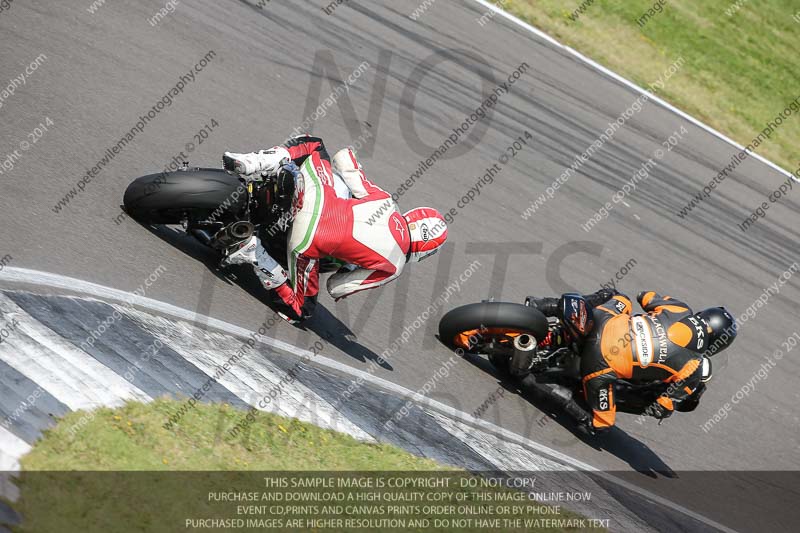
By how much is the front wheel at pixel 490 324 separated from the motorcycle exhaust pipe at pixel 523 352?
0.33 feet

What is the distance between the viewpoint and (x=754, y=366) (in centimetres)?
1107

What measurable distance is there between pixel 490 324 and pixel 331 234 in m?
1.88

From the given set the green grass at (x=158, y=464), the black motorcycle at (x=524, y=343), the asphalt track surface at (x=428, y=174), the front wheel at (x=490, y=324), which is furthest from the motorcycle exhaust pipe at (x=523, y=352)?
the green grass at (x=158, y=464)

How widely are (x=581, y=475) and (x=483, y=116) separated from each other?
19.2 feet

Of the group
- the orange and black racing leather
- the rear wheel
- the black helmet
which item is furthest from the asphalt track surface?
the black helmet

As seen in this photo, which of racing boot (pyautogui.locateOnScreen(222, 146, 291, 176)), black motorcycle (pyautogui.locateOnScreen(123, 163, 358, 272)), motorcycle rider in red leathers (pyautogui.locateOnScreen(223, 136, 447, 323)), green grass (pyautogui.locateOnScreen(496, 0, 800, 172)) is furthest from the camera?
green grass (pyautogui.locateOnScreen(496, 0, 800, 172))

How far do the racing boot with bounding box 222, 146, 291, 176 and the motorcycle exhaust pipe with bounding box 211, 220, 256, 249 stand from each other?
459 millimetres

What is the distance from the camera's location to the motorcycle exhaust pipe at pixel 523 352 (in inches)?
323

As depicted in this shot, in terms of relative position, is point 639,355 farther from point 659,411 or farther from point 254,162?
point 254,162

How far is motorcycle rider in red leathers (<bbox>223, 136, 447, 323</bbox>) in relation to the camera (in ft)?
23.9

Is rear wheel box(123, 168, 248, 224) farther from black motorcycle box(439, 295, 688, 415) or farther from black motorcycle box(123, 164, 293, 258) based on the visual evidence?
black motorcycle box(439, 295, 688, 415)

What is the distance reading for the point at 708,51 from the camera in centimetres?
1733

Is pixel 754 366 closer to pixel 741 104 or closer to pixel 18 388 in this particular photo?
pixel 741 104

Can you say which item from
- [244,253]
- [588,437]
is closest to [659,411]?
[588,437]
